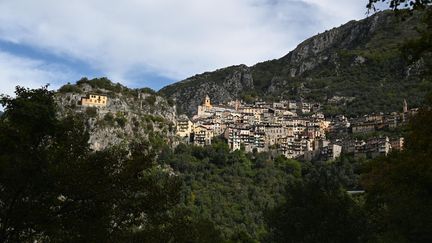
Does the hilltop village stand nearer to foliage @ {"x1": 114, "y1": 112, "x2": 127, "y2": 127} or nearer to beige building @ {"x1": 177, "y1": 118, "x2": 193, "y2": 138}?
beige building @ {"x1": 177, "y1": 118, "x2": 193, "y2": 138}

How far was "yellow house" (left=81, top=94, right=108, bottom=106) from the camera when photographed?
4199 inches

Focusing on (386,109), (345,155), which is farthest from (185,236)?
(386,109)

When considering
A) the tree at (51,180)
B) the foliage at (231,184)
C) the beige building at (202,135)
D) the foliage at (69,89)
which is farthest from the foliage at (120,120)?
the tree at (51,180)

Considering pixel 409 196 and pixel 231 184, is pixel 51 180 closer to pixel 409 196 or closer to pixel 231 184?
pixel 409 196

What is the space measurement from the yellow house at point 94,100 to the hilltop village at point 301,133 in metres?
20.6

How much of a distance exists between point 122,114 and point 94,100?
6.97 m

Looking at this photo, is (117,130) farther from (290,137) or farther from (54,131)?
(54,131)

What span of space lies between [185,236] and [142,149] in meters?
2.67

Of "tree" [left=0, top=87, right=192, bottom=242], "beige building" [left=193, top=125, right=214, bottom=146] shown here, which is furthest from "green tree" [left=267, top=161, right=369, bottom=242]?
"beige building" [left=193, top=125, right=214, bottom=146]

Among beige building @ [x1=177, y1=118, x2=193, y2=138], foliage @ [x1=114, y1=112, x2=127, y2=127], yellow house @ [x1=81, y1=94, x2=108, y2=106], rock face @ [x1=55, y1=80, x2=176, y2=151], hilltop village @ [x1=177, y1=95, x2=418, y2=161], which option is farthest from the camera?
beige building @ [x1=177, y1=118, x2=193, y2=138]

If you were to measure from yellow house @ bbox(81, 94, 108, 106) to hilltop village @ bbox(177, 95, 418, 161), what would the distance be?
2064cm

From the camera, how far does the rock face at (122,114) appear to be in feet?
323

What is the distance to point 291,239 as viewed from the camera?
25766mm

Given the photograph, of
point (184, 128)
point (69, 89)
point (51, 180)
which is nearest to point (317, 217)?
point (51, 180)
